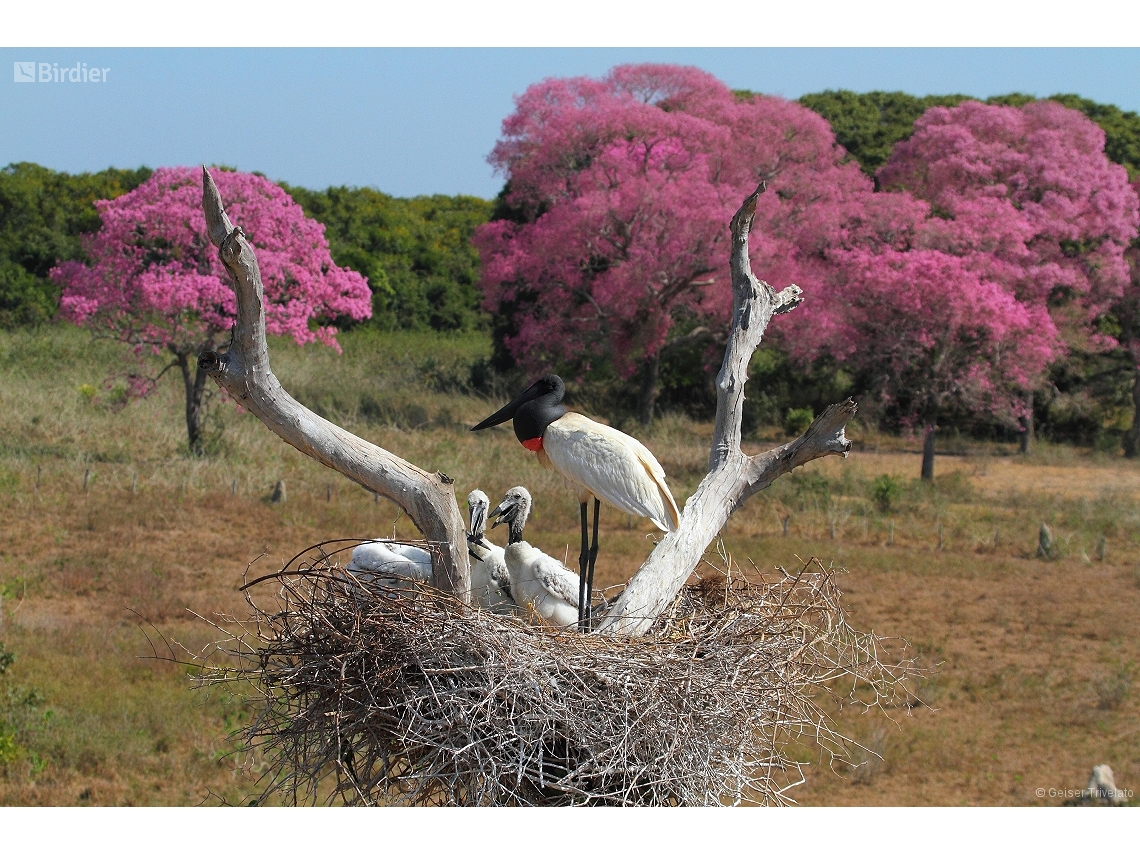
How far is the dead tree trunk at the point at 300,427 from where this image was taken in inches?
112

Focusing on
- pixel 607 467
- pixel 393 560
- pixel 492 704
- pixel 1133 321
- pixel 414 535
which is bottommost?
pixel 414 535

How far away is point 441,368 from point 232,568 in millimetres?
10937

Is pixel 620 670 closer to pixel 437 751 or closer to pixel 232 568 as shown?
pixel 437 751

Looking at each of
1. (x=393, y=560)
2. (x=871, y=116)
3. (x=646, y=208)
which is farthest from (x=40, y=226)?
(x=393, y=560)

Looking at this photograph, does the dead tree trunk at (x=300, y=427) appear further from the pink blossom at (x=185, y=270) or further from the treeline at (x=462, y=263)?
the treeline at (x=462, y=263)

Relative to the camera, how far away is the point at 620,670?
10.2 feet

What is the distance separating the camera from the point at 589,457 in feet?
11.9

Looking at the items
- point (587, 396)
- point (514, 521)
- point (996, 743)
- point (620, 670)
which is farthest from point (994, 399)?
point (620, 670)

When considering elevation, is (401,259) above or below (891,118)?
below

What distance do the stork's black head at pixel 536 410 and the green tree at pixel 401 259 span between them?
2212 centimetres

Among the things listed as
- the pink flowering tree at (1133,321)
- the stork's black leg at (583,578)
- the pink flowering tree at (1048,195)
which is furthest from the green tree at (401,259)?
the stork's black leg at (583,578)

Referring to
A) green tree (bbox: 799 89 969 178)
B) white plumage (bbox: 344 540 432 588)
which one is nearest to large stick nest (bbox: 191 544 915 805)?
white plumage (bbox: 344 540 432 588)

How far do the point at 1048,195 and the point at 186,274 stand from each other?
41.2ft

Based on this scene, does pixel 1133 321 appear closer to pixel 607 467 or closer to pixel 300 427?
pixel 607 467
